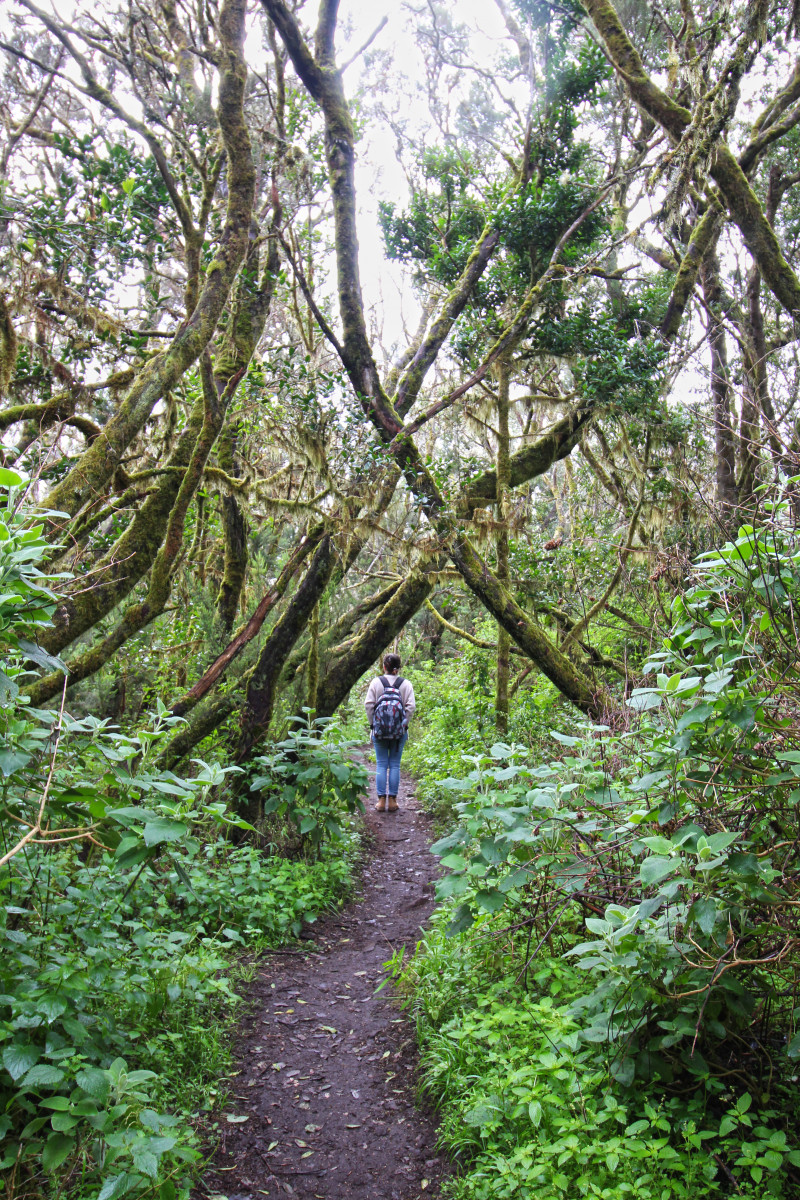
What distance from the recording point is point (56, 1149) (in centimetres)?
224

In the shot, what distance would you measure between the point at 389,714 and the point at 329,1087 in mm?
4458

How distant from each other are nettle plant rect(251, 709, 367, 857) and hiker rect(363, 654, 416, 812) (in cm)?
174

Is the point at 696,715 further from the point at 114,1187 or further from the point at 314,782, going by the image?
the point at 314,782

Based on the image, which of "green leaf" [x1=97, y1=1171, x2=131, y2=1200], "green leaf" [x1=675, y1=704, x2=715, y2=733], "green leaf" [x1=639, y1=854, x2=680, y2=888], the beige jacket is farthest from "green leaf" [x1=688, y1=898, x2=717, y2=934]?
the beige jacket

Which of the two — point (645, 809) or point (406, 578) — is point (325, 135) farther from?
point (645, 809)

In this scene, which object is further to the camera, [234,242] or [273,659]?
[273,659]

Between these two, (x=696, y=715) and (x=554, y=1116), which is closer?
(x=696, y=715)

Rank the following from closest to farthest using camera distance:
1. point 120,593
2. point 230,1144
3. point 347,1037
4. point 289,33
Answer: point 230,1144 → point 347,1037 → point 120,593 → point 289,33

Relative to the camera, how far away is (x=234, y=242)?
18.4 ft

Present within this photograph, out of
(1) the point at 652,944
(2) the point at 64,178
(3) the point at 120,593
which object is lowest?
(1) the point at 652,944

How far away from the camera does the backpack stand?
7.85 metres

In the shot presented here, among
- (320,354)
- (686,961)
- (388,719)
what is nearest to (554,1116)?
(686,961)

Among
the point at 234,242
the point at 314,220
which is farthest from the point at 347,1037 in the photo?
the point at 314,220

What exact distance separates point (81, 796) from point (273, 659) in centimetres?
410
